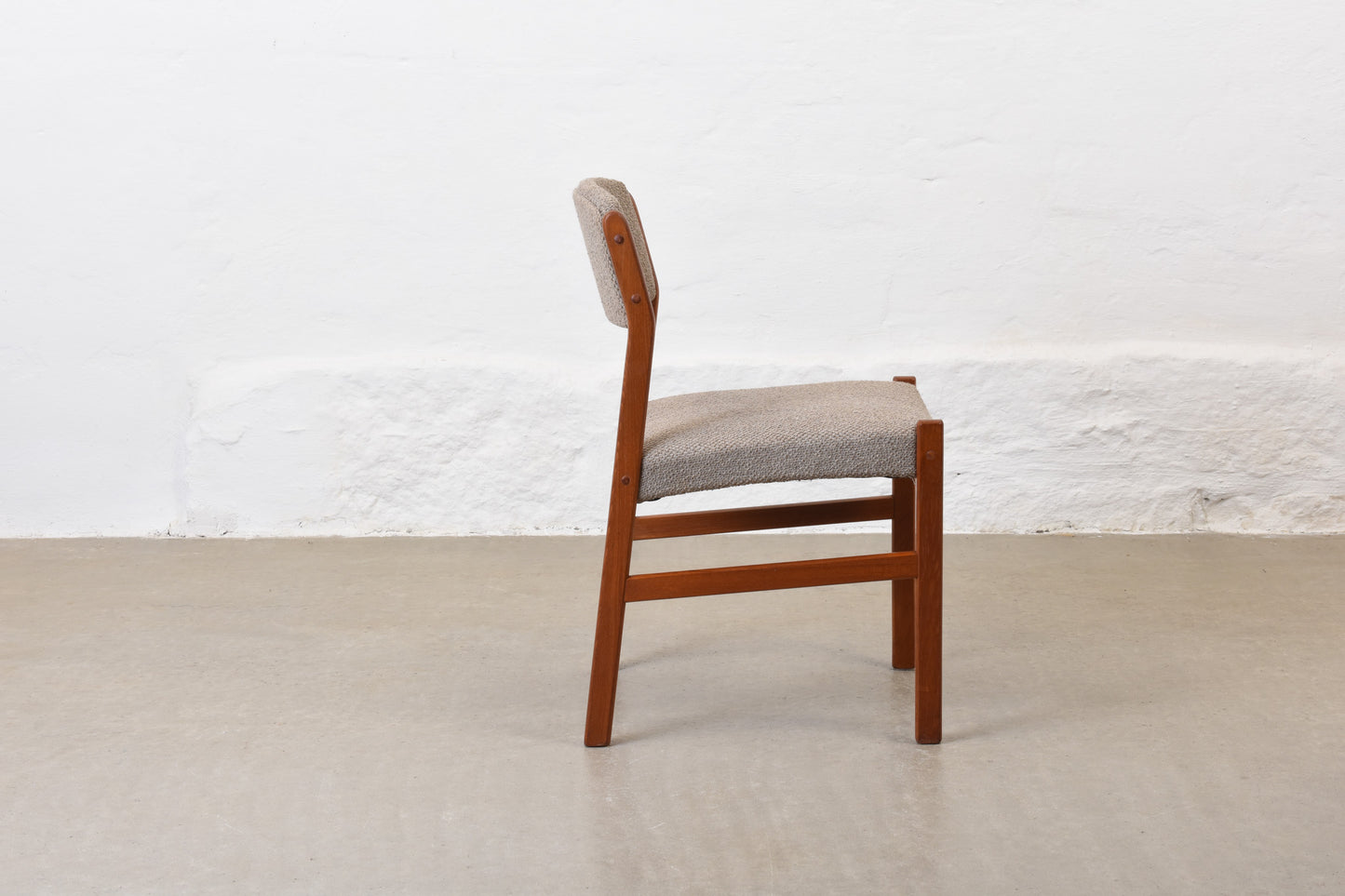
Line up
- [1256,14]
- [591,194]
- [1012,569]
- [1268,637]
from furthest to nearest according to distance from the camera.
→ [1256,14], [1012,569], [1268,637], [591,194]

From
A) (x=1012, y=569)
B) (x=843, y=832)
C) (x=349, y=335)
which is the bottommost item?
(x=1012, y=569)

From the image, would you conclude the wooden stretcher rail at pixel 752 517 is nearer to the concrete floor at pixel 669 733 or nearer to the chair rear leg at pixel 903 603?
the chair rear leg at pixel 903 603

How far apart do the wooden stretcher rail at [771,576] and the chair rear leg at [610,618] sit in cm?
2

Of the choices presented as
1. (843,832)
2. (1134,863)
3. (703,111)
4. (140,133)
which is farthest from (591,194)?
(140,133)

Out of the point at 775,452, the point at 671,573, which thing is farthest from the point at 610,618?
the point at 775,452

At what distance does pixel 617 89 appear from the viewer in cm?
287

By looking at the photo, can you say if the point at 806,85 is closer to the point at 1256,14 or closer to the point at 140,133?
the point at 1256,14

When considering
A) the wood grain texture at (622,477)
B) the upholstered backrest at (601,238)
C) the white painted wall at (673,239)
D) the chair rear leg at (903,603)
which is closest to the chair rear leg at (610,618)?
the wood grain texture at (622,477)

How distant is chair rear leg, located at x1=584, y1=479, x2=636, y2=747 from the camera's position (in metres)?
1.68

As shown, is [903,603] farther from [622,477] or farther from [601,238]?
[601,238]

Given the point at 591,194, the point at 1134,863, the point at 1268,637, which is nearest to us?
the point at 1134,863

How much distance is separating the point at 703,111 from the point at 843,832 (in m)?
1.90

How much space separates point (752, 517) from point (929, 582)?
305 millimetres

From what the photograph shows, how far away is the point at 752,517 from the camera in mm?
1864
